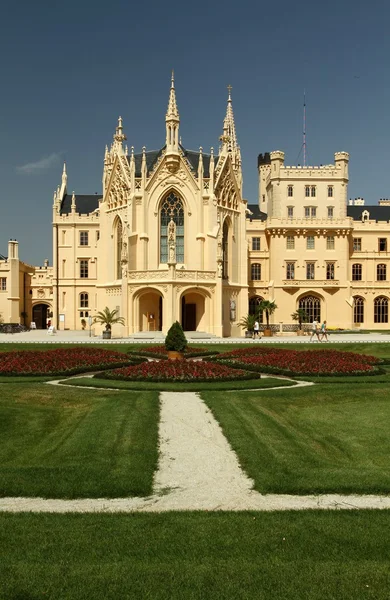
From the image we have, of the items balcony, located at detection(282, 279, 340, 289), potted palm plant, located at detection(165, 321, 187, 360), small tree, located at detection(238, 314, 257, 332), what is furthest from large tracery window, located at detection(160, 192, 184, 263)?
potted palm plant, located at detection(165, 321, 187, 360)

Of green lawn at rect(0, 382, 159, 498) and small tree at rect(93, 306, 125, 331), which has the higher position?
small tree at rect(93, 306, 125, 331)

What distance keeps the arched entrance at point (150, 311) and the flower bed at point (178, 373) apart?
96.2 ft

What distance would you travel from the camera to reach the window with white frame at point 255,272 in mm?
70062

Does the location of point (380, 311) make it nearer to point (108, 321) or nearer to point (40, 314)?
point (108, 321)

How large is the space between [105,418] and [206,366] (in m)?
9.50

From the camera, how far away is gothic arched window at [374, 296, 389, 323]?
69500 millimetres

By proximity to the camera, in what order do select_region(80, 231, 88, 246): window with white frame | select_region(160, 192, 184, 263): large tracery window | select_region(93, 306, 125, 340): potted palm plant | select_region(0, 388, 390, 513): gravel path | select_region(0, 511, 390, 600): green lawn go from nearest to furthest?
1. select_region(0, 511, 390, 600): green lawn
2. select_region(0, 388, 390, 513): gravel path
3. select_region(93, 306, 125, 340): potted palm plant
4. select_region(160, 192, 184, 263): large tracery window
5. select_region(80, 231, 88, 246): window with white frame

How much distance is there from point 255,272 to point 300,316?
933 cm

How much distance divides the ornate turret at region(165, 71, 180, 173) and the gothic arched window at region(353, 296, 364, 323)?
28839 mm

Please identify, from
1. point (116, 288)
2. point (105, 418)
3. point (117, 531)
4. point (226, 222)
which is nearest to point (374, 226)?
point (226, 222)

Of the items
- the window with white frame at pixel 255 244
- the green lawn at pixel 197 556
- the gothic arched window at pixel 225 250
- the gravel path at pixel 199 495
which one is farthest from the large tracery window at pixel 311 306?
the green lawn at pixel 197 556

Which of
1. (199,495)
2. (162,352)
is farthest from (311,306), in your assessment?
(199,495)

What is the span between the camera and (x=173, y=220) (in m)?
56.5

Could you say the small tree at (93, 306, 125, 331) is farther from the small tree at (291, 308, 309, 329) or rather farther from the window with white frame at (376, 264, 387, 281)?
the window with white frame at (376, 264, 387, 281)
